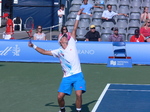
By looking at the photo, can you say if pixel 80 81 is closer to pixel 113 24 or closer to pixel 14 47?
pixel 14 47

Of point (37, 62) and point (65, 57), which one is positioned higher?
point (65, 57)


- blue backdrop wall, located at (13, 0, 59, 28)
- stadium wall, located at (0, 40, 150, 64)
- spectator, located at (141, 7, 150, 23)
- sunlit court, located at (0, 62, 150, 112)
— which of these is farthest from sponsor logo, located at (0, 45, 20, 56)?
blue backdrop wall, located at (13, 0, 59, 28)

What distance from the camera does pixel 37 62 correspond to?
18094 millimetres

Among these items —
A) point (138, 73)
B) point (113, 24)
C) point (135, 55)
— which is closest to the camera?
point (138, 73)

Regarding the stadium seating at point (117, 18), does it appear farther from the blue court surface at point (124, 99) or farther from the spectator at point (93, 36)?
the blue court surface at point (124, 99)

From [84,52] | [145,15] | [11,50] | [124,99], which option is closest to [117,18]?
[145,15]

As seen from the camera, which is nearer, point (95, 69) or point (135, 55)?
point (95, 69)

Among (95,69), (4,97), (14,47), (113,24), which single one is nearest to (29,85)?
(4,97)

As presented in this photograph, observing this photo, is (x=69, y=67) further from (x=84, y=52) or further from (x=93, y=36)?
(x=93, y=36)

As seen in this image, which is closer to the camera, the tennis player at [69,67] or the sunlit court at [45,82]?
the tennis player at [69,67]

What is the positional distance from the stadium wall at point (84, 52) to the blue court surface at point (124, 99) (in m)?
4.14

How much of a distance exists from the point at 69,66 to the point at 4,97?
10.4 ft

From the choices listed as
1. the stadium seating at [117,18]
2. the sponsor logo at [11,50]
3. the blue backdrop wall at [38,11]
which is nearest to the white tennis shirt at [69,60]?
the sponsor logo at [11,50]

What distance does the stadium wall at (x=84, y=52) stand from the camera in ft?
57.4
